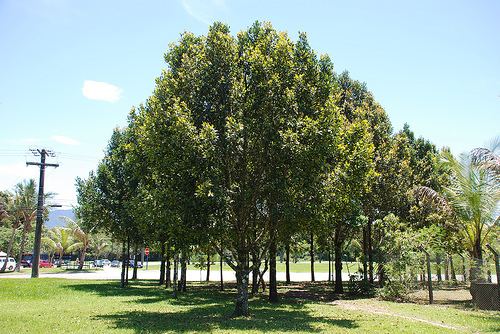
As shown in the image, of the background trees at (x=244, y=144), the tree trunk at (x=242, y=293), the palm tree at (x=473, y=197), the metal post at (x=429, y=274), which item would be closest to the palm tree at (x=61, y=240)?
the background trees at (x=244, y=144)

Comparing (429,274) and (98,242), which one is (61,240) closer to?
(98,242)

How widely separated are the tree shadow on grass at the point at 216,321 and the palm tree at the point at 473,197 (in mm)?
8852

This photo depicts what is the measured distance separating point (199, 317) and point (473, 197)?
13936 mm

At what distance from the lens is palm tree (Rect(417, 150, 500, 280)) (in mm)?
20516

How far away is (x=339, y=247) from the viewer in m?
28.0

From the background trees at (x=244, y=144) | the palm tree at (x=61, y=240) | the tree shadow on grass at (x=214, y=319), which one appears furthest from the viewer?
the palm tree at (x=61, y=240)

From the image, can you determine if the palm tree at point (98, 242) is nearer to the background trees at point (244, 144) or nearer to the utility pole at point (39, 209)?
the utility pole at point (39, 209)

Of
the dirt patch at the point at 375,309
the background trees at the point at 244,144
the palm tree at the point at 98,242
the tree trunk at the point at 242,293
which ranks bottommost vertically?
the dirt patch at the point at 375,309

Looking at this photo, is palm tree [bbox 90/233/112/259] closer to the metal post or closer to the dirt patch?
the dirt patch

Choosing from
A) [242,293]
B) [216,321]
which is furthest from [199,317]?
[242,293]

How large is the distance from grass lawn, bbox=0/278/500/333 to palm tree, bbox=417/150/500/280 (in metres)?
4.65

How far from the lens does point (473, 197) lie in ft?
67.6

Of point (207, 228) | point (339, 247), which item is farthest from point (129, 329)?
point (339, 247)

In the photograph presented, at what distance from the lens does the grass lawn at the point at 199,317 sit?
1337 centimetres
